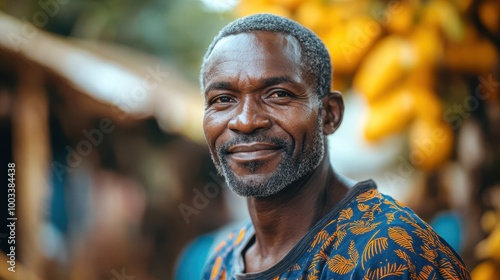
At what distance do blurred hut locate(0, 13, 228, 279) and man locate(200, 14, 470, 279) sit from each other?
200cm

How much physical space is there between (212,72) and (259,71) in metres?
0.17

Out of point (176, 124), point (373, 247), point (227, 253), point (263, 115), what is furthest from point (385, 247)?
point (176, 124)

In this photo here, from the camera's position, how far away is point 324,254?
1.80 meters

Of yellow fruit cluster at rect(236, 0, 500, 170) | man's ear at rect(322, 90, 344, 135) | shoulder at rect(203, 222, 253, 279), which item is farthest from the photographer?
yellow fruit cluster at rect(236, 0, 500, 170)

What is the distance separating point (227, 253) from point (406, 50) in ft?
6.57

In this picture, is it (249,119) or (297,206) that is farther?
(297,206)

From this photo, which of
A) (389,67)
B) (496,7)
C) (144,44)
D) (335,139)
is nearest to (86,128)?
(144,44)

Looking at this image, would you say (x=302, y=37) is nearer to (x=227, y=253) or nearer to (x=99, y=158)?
(x=227, y=253)

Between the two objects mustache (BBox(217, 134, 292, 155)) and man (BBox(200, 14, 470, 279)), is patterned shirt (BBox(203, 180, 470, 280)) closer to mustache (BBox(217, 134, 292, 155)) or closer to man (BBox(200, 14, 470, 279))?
man (BBox(200, 14, 470, 279))

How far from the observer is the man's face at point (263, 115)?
1.92 metres

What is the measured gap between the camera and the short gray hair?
201 centimetres

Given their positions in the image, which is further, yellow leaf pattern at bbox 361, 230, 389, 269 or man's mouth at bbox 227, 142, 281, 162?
man's mouth at bbox 227, 142, 281, 162

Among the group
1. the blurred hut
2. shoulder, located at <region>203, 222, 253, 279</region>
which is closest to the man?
shoulder, located at <region>203, 222, 253, 279</region>

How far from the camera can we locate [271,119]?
75.4 inches
